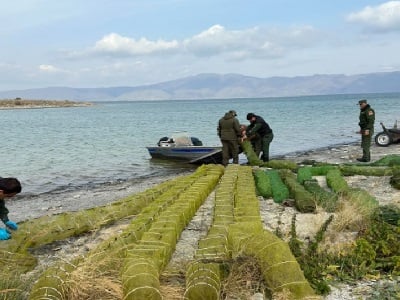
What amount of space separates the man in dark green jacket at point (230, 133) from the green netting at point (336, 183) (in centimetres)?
401

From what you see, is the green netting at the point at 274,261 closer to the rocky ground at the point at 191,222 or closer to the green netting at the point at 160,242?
the rocky ground at the point at 191,222

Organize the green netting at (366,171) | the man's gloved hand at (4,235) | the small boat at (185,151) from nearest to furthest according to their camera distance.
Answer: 1. the man's gloved hand at (4,235)
2. the green netting at (366,171)
3. the small boat at (185,151)

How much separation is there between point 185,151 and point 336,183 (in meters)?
9.99

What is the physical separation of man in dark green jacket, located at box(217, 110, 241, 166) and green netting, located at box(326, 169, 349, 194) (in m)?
4.01

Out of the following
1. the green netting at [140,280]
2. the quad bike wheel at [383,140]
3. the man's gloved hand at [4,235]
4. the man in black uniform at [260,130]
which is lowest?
the quad bike wheel at [383,140]

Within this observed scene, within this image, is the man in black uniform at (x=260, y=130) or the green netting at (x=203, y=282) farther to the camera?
the man in black uniform at (x=260, y=130)

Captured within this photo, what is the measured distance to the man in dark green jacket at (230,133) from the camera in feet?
53.6

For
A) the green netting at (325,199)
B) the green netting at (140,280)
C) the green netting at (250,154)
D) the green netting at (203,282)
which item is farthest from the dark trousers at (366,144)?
the green netting at (140,280)

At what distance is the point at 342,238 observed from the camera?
7.88 m

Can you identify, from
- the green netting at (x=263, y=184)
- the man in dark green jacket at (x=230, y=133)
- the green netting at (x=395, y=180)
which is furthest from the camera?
the man in dark green jacket at (x=230, y=133)

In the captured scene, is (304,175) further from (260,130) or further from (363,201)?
(260,130)

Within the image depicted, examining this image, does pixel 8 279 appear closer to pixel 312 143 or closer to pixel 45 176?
pixel 45 176

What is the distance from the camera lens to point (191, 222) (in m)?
9.39

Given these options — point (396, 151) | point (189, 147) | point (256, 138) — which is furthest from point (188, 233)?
point (396, 151)
